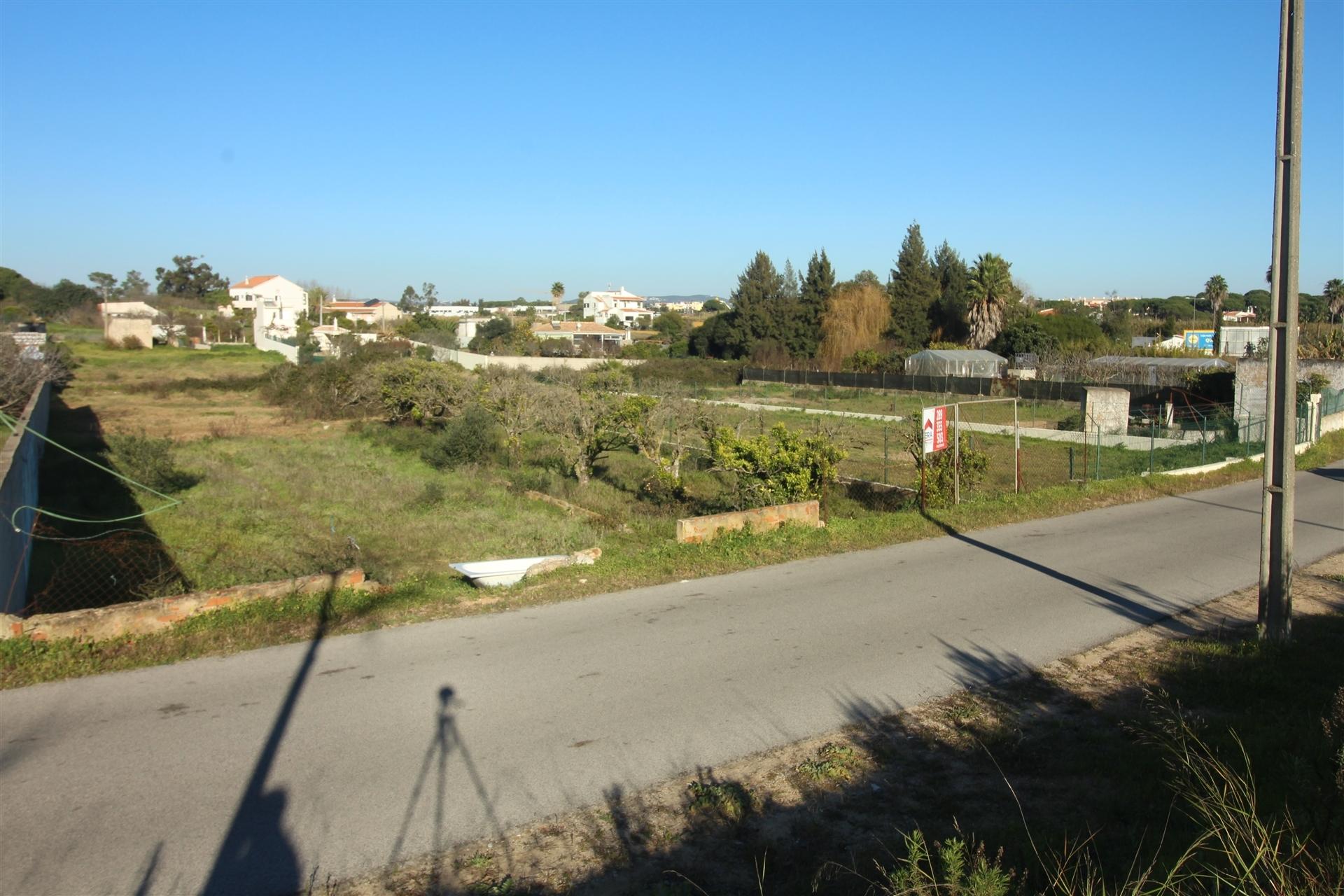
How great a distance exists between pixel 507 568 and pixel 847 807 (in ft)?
17.7

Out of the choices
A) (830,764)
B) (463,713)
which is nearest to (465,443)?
(463,713)

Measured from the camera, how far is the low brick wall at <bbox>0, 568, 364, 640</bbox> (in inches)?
292

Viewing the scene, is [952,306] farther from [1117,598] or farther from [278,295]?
[278,295]

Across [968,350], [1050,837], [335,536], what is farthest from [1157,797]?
[968,350]

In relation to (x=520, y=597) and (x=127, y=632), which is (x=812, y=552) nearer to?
(x=520, y=597)

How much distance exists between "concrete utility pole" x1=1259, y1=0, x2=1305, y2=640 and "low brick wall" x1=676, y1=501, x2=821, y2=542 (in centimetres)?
614

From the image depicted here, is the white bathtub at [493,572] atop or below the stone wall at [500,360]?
below

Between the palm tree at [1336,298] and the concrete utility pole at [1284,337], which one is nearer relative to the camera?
the concrete utility pole at [1284,337]

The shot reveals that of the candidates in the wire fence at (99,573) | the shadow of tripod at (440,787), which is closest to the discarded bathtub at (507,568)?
the shadow of tripod at (440,787)

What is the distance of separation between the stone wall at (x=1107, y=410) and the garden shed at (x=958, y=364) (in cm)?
2149

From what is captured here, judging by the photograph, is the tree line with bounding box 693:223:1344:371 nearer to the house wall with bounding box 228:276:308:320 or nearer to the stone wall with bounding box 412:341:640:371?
the stone wall with bounding box 412:341:640:371

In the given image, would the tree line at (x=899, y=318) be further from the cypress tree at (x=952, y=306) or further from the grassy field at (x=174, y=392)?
the grassy field at (x=174, y=392)

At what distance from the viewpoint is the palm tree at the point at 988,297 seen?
63469 mm

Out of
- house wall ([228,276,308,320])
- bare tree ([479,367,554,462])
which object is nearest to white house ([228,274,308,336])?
house wall ([228,276,308,320])
